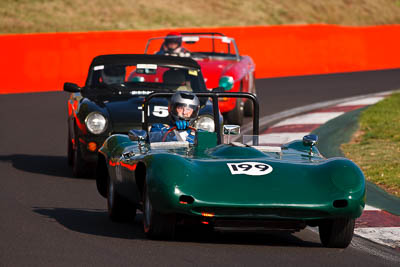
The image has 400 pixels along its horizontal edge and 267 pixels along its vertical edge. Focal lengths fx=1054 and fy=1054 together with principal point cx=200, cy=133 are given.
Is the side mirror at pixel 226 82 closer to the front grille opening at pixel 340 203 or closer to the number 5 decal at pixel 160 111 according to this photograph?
the number 5 decal at pixel 160 111

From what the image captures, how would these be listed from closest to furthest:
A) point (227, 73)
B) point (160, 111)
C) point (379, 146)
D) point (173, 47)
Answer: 1. point (160, 111)
2. point (379, 146)
3. point (227, 73)
4. point (173, 47)

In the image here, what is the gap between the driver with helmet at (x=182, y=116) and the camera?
8500 mm

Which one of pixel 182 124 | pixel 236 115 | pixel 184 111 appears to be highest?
pixel 184 111

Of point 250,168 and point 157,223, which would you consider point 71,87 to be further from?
point 250,168

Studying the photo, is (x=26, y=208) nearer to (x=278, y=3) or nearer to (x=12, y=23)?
(x=12, y=23)

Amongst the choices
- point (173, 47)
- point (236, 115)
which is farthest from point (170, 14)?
point (236, 115)

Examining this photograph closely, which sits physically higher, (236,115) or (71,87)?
(71,87)

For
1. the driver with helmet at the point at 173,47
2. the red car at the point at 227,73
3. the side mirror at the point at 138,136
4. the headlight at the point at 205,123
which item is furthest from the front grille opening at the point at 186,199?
the driver with helmet at the point at 173,47

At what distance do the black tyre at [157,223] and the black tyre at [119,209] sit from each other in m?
0.77

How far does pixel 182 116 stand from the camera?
855 cm

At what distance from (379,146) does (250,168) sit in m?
6.93

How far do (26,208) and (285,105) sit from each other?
37.6 ft

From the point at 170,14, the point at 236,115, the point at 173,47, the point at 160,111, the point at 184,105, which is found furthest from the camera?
the point at 170,14

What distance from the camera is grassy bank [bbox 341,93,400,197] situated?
1101 cm
